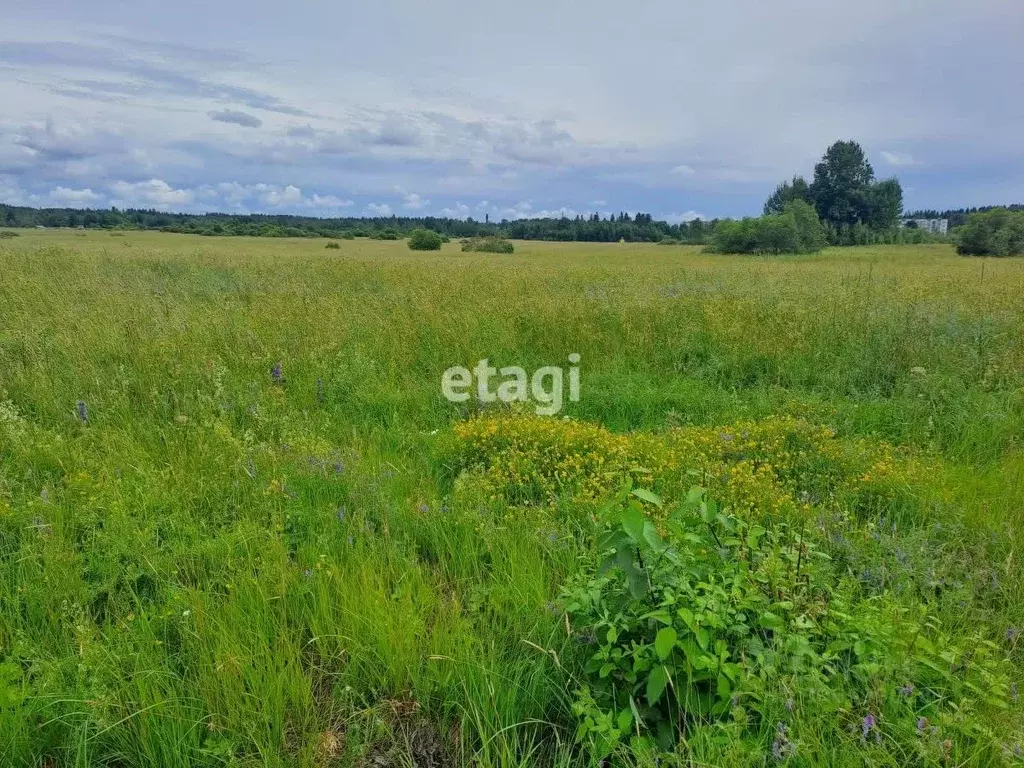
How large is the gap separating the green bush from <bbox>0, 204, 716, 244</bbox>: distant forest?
1210 centimetres

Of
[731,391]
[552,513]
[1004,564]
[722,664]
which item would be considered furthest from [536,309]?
[722,664]

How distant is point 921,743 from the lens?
1.71 metres

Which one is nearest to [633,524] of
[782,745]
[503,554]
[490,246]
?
[782,745]

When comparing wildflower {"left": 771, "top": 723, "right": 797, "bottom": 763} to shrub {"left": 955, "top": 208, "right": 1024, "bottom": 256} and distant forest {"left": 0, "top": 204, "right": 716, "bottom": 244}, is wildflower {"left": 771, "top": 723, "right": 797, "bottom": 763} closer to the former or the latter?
shrub {"left": 955, "top": 208, "right": 1024, "bottom": 256}

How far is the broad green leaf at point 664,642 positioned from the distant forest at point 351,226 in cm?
5757

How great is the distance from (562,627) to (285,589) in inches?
49.3

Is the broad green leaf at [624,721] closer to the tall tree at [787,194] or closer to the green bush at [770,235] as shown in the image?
the green bush at [770,235]

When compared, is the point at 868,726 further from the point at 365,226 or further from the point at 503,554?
the point at 365,226

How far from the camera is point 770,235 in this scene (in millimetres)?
43344

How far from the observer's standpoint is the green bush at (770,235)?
4334 centimetres

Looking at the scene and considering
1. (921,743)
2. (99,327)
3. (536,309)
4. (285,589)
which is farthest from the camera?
(536,309)

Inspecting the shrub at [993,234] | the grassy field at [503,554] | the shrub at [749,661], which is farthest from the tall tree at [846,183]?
the shrub at [749,661]

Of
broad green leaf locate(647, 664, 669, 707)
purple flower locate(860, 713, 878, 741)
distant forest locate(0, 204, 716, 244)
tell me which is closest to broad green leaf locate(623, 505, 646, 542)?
broad green leaf locate(647, 664, 669, 707)

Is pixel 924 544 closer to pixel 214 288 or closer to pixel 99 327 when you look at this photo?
pixel 99 327
